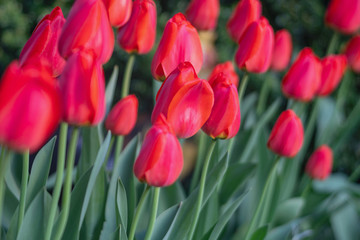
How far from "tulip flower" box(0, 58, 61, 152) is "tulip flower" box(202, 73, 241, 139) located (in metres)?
0.26

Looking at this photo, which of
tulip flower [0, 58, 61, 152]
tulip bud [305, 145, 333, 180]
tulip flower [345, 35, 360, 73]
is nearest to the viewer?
tulip flower [0, 58, 61, 152]

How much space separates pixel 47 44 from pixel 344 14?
2.89ft

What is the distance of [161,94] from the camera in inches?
23.2

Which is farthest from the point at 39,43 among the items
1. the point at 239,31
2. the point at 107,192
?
the point at 239,31

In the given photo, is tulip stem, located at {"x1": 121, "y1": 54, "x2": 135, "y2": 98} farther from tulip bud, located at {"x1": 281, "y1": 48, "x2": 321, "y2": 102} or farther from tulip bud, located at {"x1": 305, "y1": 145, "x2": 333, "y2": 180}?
tulip bud, located at {"x1": 305, "y1": 145, "x2": 333, "y2": 180}

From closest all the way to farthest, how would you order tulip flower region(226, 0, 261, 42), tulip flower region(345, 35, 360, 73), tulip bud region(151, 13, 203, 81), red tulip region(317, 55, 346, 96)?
tulip bud region(151, 13, 203, 81)
tulip flower region(226, 0, 261, 42)
red tulip region(317, 55, 346, 96)
tulip flower region(345, 35, 360, 73)

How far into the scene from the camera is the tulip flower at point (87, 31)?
0.55m

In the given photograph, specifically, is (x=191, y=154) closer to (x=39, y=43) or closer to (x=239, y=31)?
(x=239, y=31)

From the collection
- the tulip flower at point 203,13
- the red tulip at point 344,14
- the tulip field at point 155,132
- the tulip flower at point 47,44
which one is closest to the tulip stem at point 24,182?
the tulip field at point 155,132

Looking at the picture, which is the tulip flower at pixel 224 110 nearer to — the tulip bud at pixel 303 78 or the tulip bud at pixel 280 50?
the tulip bud at pixel 303 78

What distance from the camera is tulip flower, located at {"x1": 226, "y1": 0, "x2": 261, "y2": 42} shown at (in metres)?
0.90

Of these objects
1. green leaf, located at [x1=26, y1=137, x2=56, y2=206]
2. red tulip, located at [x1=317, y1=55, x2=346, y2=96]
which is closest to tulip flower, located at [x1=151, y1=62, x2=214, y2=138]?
green leaf, located at [x1=26, y1=137, x2=56, y2=206]

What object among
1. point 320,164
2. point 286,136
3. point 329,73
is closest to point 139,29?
point 286,136

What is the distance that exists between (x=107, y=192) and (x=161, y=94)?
0.32 m
